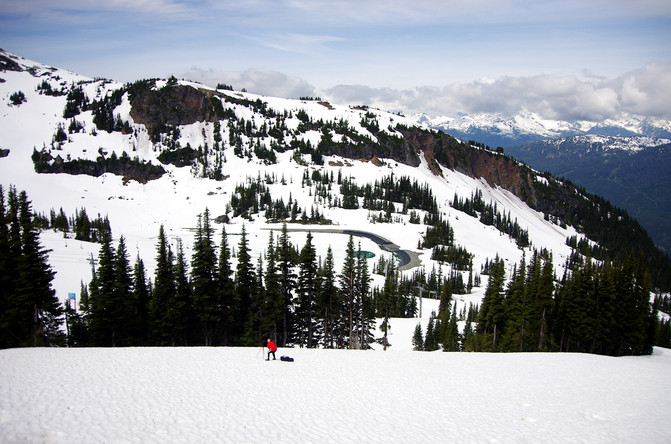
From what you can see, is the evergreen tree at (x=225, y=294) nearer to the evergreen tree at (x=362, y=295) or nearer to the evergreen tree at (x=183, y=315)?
the evergreen tree at (x=183, y=315)

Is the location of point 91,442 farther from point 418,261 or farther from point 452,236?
point 452,236

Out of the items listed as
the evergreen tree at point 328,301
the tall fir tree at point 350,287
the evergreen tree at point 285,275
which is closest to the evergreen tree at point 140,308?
the evergreen tree at point 285,275

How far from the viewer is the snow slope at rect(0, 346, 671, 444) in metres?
14.4

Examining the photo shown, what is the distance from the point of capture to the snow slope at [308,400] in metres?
14.4

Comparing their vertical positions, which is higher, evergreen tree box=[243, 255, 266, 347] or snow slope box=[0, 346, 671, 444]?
snow slope box=[0, 346, 671, 444]

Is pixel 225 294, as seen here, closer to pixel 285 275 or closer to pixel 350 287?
pixel 285 275

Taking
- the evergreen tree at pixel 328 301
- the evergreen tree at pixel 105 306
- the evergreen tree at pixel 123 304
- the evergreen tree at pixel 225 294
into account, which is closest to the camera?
the evergreen tree at pixel 105 306

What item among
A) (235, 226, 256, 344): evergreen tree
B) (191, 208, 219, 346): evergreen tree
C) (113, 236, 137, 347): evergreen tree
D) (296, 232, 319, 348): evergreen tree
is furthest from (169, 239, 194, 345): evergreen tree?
(296, 232, 319, 348): evergreen tree

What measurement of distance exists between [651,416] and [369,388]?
14434 millimetres

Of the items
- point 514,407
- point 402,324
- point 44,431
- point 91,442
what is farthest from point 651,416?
point 402,324

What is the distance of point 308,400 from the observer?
717 inches

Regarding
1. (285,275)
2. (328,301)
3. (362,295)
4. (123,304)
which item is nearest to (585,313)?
(362,295)

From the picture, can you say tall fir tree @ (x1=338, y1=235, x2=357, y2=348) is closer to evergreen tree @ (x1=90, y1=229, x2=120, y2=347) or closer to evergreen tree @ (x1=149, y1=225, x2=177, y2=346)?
evergreen tree @ (x1=149, y1=225, x2=177, y2=346)

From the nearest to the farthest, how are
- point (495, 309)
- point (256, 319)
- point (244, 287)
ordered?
point (256, 319)
point (244, 287)
point (495, 309)
